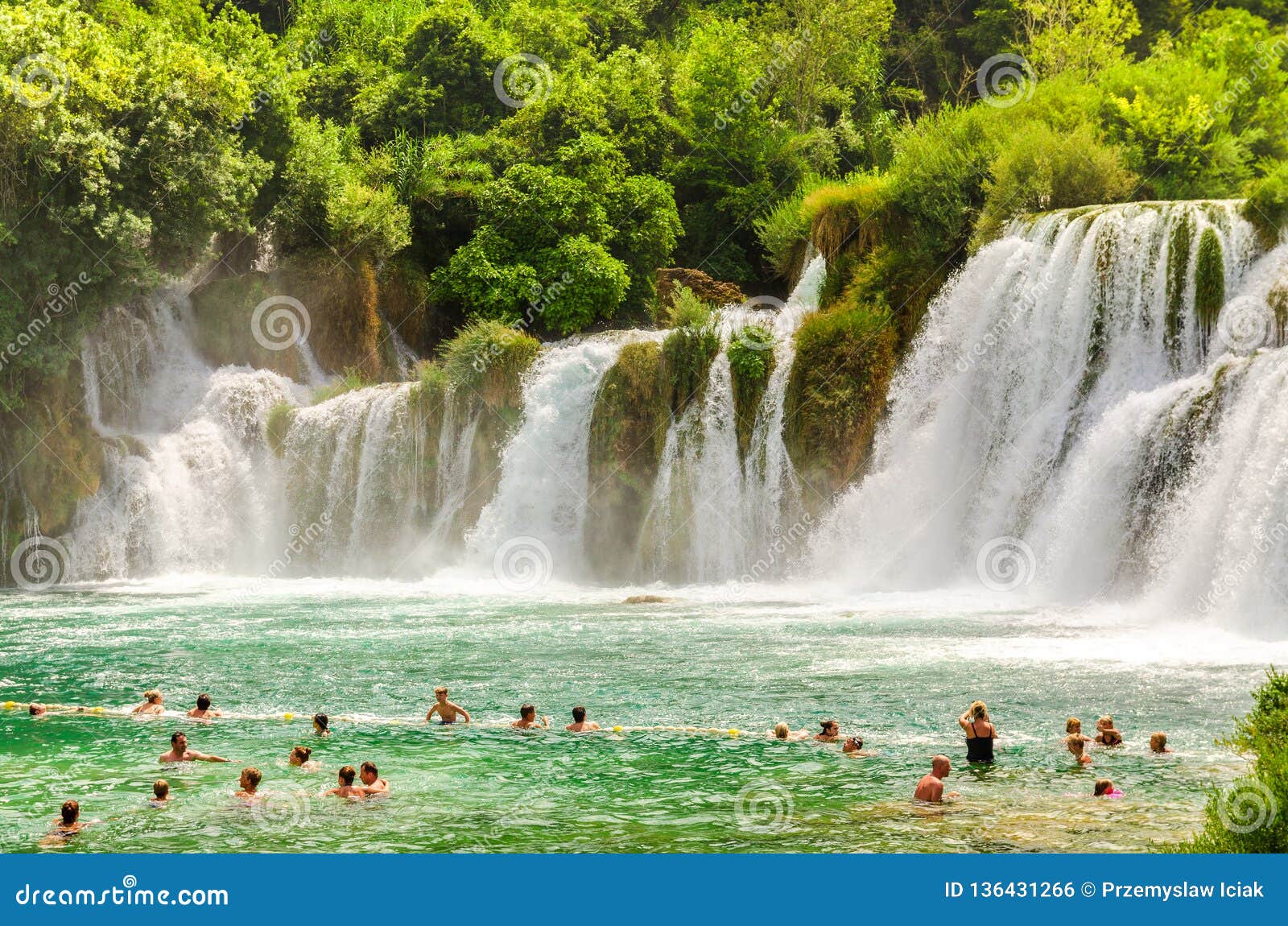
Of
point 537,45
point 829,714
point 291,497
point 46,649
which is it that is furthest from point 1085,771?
point 537,45

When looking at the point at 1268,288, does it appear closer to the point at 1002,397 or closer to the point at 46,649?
the point at 1002,397

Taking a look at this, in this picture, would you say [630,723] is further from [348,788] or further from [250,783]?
[250,783]

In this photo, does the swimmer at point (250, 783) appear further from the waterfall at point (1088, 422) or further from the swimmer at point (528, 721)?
the waterfall at point (1088, 422)

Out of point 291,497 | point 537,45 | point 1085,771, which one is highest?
point 537,45

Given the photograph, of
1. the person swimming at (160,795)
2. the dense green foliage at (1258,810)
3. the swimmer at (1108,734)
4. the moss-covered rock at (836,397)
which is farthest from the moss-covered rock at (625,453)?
the dense green foliage at (1258,810)

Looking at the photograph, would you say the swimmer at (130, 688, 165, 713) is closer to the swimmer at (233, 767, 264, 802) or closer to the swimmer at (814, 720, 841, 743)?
the swimmer at (233, 767, 264, 802)

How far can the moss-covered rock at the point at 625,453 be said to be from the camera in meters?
A: 28.6

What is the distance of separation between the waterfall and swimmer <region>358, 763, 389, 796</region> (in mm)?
12100

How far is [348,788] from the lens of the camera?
11.6 meters

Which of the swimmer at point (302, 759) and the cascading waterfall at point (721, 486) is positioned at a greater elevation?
the cascading waterfall at point (721, 486)

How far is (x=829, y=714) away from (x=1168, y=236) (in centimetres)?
1331

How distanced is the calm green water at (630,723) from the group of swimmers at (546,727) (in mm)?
150

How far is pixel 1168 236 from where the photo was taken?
77.3 ft

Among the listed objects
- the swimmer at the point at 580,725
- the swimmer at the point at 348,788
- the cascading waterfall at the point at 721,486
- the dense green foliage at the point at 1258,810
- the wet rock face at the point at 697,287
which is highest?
the wet rock face at the point at 697,287
